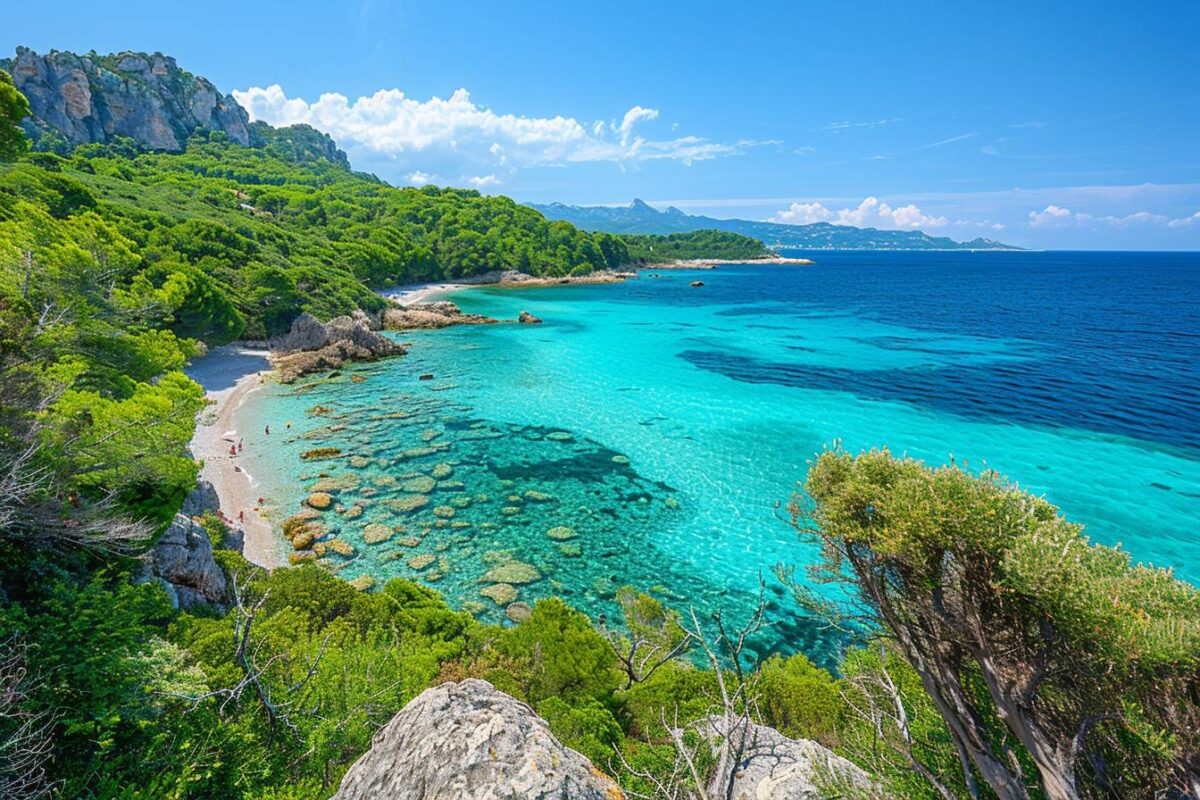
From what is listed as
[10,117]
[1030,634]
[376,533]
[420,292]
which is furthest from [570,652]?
[420,292]

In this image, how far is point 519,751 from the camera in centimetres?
511

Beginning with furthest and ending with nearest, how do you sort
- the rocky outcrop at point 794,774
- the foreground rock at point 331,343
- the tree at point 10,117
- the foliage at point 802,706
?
the foreground rock at point 331,343, the tree at point 10,117, the foliage at point 802,706, the rocky outcrop at point 794,774

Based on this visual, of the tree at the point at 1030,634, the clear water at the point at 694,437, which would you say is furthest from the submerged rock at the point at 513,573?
the tree at the point at 1030,634

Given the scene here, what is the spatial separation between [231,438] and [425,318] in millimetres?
36086

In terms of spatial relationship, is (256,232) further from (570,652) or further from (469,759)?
(469,759)

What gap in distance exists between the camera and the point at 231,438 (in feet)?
89.4

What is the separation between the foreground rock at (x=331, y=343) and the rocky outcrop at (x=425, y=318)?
1262cm

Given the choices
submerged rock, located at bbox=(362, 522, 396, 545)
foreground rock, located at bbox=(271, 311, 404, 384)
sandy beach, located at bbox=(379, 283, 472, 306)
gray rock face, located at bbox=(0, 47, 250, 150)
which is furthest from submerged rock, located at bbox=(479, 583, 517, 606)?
gray rock face, located at bbox=(0, 47, 250, 150)

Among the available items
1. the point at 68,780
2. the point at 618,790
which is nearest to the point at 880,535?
the point at 618,790

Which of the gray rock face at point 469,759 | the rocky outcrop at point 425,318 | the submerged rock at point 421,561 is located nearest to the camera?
the gray rock face at point 469,759

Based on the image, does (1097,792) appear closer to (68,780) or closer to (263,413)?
(68,780)

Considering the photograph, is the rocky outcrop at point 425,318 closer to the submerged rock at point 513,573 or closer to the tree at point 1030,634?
the submerged rock at point 513,573

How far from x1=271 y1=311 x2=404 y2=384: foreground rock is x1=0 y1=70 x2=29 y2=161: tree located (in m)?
21.9

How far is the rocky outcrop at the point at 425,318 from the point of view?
2352 inches
